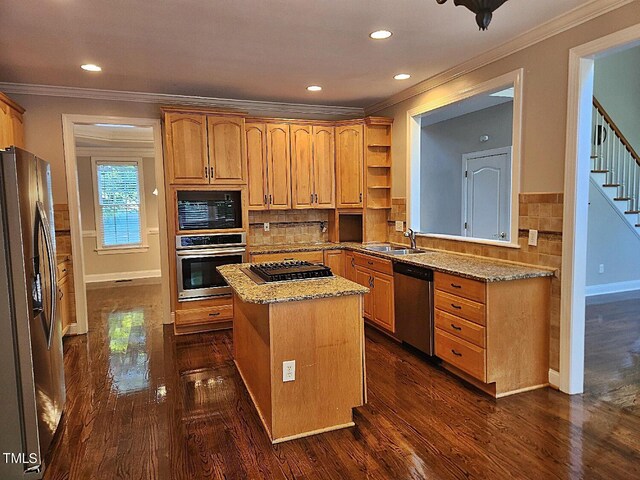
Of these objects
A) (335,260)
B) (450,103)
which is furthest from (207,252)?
(450,103)

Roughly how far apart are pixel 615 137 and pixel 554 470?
543cm

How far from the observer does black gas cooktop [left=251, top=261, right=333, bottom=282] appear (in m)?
2.79

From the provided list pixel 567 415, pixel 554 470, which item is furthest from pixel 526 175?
pixel 554 470

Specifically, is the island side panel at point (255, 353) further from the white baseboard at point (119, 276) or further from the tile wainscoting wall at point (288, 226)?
the white baseboard at point (119, 276)

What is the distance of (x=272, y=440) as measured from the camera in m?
2.48

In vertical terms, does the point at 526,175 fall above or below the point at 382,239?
above

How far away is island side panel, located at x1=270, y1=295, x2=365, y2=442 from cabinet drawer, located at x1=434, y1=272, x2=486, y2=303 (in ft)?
3.05

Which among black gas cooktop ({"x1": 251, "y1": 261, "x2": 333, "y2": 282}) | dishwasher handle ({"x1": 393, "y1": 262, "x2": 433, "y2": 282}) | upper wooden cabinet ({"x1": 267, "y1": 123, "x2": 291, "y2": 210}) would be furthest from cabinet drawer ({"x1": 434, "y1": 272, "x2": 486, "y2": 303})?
upper wooden cabinet ({"x1": 267, "y1": 123, "x2": 291, "y2": 210})

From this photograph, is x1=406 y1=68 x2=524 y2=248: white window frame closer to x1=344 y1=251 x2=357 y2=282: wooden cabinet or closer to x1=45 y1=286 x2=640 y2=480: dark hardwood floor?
x1=344 y1=251 x2=357 y2=282: wooden cabinet

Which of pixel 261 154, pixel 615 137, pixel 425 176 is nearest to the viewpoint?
pixel 261 154

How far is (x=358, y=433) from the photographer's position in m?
2.56

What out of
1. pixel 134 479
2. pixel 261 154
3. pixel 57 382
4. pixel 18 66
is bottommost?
pixel 134 479

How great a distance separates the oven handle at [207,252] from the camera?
14.6ft

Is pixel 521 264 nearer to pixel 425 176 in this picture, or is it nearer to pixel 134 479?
pixel 134 479
